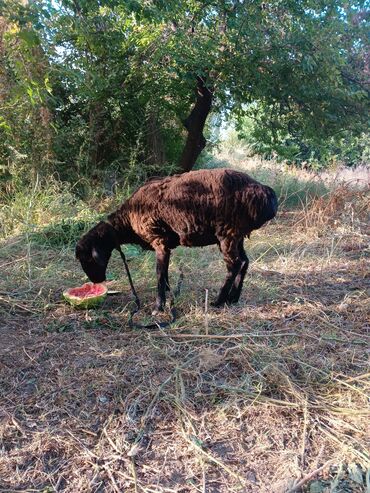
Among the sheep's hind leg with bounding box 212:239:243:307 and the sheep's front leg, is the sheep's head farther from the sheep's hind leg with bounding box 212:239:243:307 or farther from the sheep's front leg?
the sheep's hind leg with bounding box 212:239:243:307

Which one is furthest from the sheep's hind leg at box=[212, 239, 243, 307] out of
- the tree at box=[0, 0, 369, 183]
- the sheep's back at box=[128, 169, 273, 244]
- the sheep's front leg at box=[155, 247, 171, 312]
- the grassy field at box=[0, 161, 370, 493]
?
the tree at box=[0, 0, 369, 183]

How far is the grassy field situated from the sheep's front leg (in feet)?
0.62

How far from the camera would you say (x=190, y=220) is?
439 centimetres

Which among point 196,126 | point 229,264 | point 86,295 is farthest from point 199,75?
point 86,295

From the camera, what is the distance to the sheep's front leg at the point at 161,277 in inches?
179

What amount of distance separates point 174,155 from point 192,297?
738 centimetres

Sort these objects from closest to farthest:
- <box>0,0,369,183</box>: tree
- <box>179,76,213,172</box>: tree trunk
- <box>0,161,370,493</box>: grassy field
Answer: <box>0,161,370,493</box>: grassy field, <box>0,0,369,183</box>: tree, <box>179,76,213,172</box>: tree trunk

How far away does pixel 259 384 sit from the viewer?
3146mm

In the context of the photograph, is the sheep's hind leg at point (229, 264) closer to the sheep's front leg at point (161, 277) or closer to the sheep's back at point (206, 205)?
the sheep's back at point (206, 205)

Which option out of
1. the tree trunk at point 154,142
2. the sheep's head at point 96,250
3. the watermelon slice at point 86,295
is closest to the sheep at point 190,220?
the sheep's head at point 96,250

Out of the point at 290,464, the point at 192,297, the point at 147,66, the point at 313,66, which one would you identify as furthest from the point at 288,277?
the point at 147,66

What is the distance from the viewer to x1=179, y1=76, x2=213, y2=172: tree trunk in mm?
10104

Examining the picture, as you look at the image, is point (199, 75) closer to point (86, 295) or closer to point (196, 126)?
point (196, 126)

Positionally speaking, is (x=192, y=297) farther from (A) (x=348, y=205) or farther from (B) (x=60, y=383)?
(A) (x=348, y=205)
